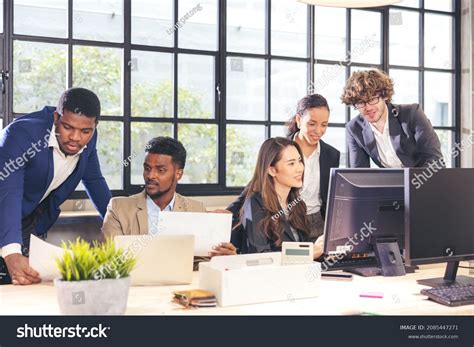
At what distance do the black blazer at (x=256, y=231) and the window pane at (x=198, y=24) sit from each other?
2.02m

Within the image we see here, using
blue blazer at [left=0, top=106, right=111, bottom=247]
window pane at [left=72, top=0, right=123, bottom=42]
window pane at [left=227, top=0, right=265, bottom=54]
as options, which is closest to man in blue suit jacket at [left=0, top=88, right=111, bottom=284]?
blue blazer at [left=0, top=106, right=111, bottom=247]

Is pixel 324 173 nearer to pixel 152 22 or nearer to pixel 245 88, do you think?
pixel 245 88

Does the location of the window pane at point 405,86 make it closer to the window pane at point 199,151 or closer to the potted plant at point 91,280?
the window pane at point 199,151

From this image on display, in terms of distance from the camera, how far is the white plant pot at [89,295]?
1539 mm

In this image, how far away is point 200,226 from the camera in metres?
2.22

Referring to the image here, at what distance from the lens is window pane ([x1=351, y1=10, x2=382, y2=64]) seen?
4.88 meters

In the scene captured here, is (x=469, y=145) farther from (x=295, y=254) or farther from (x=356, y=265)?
(x=295, y=254)

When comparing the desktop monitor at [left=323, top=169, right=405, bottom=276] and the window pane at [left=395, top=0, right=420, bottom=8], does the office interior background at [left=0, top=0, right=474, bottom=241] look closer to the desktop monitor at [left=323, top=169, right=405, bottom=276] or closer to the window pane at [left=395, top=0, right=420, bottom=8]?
the window pane at [left=395, top=0, right=420, bottom=8]

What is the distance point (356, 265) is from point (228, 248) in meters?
0.54

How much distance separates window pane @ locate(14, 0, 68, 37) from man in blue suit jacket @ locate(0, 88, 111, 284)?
1400 millimetres

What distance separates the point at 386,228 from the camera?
7.52 feet

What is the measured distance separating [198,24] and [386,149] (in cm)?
177

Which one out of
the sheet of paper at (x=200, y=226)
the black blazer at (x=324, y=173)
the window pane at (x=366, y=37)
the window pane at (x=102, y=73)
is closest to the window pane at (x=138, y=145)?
the window pane at (x=102, y=73)

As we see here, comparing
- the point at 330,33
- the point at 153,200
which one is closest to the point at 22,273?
the point at 153,200
